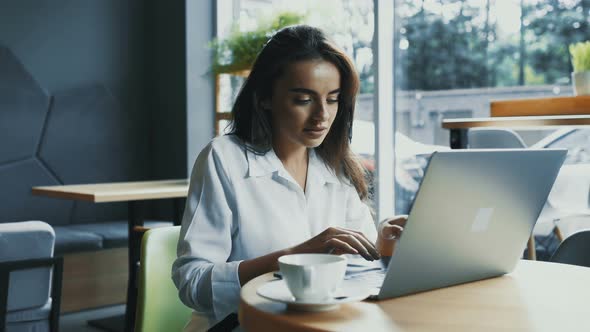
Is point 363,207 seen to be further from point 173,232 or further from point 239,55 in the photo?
point 239,55

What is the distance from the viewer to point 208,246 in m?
1.44

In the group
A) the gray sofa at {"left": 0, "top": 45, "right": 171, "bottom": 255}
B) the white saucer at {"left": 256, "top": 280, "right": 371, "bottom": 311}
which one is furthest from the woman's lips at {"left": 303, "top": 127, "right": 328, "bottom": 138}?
the gray sofa at {"left": 0, "top": 45, "right": 171, "bottom": 255}

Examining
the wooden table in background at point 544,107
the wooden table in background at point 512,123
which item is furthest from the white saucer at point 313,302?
the wooden table in background at point 544,107

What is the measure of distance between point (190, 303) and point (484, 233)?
60 cm

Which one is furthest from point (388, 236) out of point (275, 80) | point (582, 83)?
point (582, 83)

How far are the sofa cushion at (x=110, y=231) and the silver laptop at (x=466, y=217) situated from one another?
10.6ft

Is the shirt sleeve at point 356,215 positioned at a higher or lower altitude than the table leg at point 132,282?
higher

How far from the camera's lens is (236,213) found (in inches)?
60.7

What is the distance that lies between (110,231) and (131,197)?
98 centimetres

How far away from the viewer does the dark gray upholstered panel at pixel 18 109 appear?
452 centimetres

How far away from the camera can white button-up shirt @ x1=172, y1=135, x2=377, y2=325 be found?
138 centimetres

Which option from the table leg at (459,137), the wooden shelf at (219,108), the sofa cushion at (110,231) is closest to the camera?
the table leg at (459,137)

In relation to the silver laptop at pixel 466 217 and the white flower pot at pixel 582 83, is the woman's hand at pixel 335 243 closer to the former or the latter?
the silver laptop at pixel 466 217

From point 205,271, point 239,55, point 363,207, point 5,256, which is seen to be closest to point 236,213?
point 205,271
